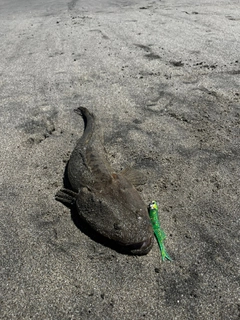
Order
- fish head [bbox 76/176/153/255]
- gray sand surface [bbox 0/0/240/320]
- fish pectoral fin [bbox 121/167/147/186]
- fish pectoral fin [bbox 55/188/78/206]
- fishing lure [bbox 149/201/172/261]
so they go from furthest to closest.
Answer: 1. fish pectoral fin [bbox 121/167/147/186]
2. fish pectoral fin [bbox 55/188/78/206]
3. fishing lure [bbox 149/201/172/261]
4. fish head [bbox 76/176/153/255]
5. gray sand surface [bbox 0/0/240/320]

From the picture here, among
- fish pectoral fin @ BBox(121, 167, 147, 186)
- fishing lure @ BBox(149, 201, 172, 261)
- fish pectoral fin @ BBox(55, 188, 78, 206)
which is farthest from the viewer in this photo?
fish pectoral fin @ BBox(121, 167, 147, 186)

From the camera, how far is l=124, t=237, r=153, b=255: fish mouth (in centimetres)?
282

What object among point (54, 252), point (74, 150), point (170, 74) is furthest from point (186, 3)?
point (54, 252)

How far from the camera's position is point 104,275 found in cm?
278

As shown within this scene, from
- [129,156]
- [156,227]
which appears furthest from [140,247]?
[129,156]

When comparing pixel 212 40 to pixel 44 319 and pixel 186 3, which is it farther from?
pixel 44 319

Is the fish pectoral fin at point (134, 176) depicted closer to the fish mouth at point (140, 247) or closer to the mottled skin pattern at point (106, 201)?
the mottled skin pattern at point (106, 201)

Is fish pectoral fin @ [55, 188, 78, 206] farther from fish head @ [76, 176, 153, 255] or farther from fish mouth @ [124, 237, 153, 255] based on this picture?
fish mouth @ [124, 237, 153, 255]

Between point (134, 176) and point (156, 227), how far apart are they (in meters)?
0.75

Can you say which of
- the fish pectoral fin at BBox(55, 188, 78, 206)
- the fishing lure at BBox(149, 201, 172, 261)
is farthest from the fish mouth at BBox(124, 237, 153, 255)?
the fish pectoral fin at BBox(55, 188, 78, 206)

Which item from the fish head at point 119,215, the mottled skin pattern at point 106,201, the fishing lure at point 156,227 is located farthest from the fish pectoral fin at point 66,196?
the fishing lure at point 156,227

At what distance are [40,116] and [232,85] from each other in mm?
3268

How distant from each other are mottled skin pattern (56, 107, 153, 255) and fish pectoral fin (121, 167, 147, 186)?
40mm

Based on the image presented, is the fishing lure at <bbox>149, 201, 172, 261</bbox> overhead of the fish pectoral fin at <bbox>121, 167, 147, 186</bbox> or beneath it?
beneath
